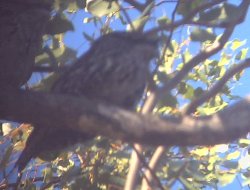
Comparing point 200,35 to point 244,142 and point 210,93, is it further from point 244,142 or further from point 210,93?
point 244,142

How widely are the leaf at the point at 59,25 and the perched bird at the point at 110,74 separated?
31 cm

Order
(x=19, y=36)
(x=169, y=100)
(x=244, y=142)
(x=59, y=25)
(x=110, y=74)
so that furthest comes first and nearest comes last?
(x=244, y=142), (x=59, y=25), (x=19, y=36), (x=169, y=100), (x=110, y=74)

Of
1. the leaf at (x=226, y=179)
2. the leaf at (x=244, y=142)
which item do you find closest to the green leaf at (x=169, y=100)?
the leaf at (x=226, y=179)

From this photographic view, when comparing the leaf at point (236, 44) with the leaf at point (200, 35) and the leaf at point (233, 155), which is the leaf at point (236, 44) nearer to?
the leaf at point (233, 155)

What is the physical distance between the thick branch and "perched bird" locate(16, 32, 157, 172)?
10 centimetres

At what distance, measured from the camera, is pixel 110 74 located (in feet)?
2.96

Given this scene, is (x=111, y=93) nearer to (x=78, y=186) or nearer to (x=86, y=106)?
(x=86, y=106)

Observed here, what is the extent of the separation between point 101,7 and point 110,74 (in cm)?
45

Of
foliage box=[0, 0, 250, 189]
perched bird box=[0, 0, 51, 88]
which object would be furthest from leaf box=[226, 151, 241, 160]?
perched bird box=[0, 0, 51, 88]

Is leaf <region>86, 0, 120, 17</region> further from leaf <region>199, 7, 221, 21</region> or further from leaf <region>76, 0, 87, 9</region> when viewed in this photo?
leaf <region>199, 7, 221, 21</region>

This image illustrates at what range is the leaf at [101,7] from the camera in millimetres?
1263

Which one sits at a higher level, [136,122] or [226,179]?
[136,122]

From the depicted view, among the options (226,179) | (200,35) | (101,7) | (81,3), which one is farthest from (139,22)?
(226,179)

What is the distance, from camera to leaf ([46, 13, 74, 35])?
49.8 inches
